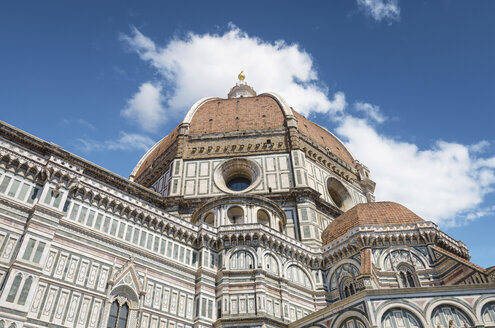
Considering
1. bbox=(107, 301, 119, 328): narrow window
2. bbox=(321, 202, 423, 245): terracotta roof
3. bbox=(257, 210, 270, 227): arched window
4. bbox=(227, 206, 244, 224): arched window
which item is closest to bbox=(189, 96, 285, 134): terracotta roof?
bbox=(257, 210, 270, 227): arched window

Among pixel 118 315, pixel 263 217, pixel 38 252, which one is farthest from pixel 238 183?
pixel 38 252

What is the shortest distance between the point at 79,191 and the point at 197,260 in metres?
8.63

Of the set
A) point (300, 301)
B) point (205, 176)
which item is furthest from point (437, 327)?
point (205, 176)

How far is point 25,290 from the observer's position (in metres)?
17.8

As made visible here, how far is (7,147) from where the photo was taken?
21062 mm

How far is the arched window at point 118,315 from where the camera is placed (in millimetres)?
Result: 20203

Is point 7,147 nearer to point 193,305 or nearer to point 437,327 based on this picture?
point 193,305

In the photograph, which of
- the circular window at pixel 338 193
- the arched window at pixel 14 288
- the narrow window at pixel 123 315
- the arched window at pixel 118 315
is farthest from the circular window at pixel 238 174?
the arched window at pixel 14 288

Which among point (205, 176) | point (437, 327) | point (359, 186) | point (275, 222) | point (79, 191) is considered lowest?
point (437, 327)

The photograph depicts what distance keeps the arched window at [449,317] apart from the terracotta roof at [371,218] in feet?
30.4

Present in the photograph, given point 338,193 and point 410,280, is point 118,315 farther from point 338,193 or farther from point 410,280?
point 338,193

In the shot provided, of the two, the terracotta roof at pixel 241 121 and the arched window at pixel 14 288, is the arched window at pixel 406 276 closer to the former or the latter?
the terracotta roof at pixel 241 121

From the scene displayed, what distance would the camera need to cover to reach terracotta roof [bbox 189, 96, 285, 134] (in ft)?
137

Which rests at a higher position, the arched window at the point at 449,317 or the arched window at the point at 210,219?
the arched window at the point at 210,219
